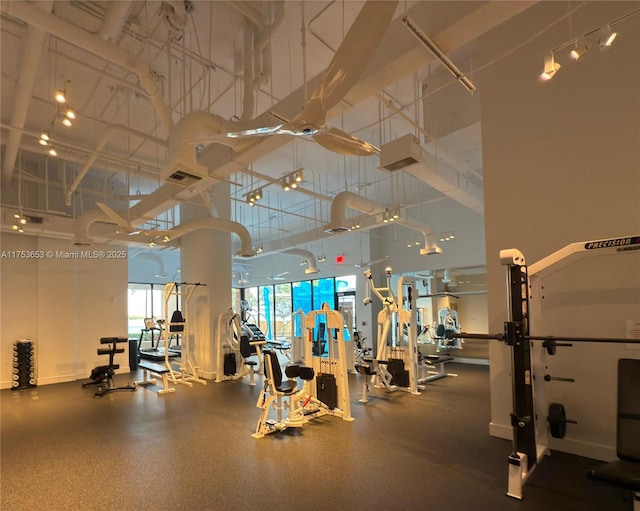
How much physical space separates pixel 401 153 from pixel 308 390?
11.3 ft

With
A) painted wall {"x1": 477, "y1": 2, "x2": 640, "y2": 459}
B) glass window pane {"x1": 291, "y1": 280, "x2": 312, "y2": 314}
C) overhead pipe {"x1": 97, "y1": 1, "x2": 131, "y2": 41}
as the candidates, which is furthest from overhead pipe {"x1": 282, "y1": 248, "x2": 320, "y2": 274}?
overhead pipe {"x1": 97, "y1": 1, "x2": 131, "y2": 41}

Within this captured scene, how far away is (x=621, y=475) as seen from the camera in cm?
241

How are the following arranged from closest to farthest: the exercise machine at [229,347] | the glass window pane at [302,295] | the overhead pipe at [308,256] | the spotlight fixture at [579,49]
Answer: the spotlight fixture at [579,49], the exercise machine at [229,347], the overhead pipe at [308,256], the glass window pane at [302,295]

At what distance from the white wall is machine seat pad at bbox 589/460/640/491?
30.9 ft

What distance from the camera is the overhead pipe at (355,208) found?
652 centimetres

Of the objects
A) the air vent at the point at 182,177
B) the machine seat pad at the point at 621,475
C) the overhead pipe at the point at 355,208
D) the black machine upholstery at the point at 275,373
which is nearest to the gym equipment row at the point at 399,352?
the overhead pipe at the point at 355,208

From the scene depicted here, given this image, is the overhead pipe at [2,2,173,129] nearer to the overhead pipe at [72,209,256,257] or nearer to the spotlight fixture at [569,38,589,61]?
the overhead pipe at [72,209,256,257]

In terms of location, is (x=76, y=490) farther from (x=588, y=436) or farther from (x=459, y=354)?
(x=459, y=354)

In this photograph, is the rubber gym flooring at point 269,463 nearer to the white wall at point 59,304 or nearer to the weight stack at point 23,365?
the weight stack at point 23,365

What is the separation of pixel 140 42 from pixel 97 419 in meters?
4.98

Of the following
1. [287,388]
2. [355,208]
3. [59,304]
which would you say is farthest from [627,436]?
A: [59,304]

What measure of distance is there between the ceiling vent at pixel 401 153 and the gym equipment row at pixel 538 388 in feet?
5.91

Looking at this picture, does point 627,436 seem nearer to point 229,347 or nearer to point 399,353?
point 399,353

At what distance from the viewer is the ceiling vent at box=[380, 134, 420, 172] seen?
175 inches
